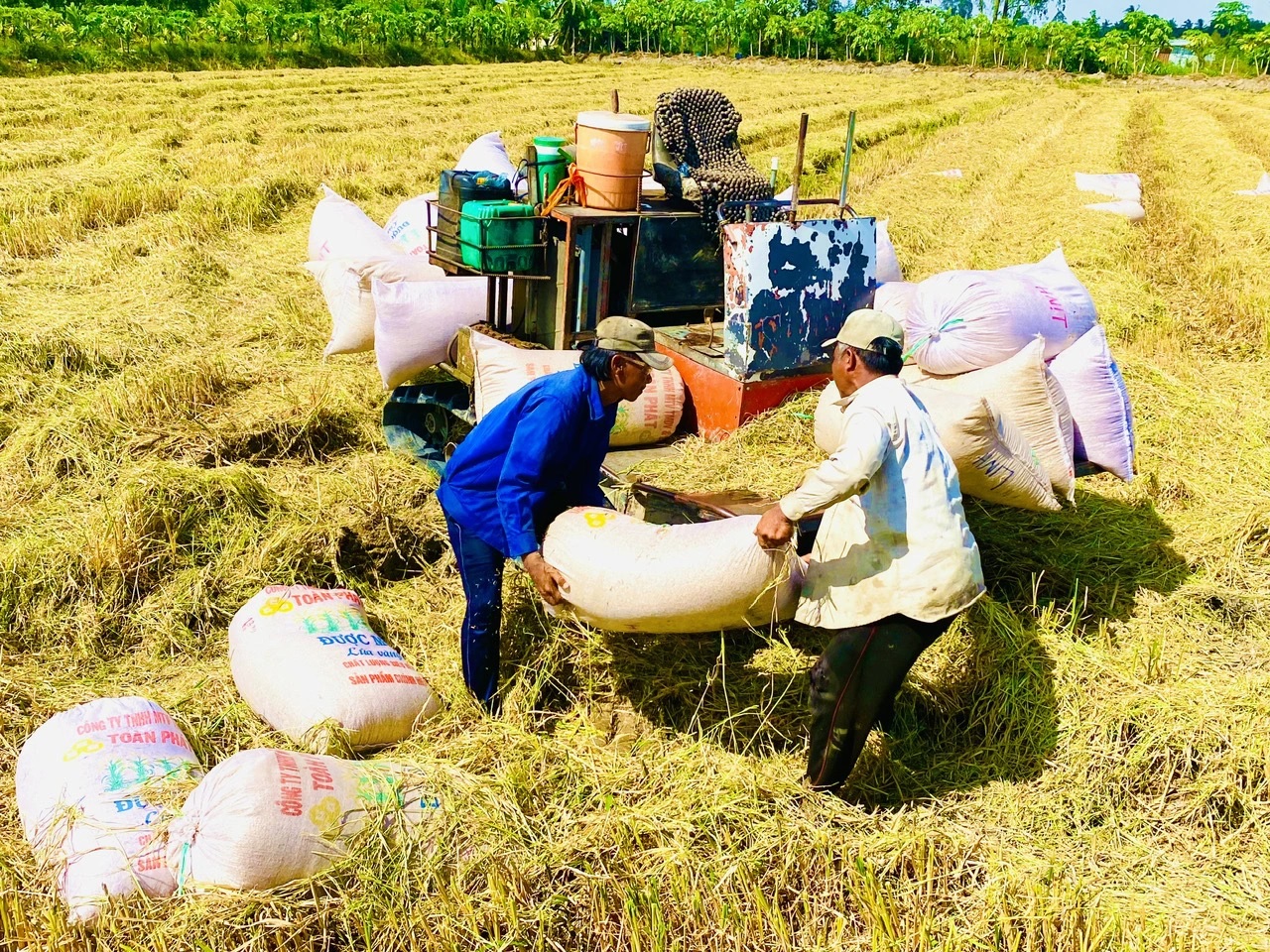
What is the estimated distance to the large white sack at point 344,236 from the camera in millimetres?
6188

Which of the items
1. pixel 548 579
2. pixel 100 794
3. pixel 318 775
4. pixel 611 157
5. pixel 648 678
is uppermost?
pixel 611 157

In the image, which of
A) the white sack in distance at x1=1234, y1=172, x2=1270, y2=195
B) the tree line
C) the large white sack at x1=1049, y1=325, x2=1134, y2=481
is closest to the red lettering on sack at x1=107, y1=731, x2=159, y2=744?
the large white sack at x1=1049, y1=325, x2=1134, y2=481

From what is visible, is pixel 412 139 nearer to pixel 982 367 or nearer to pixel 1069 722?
pixel 982 367

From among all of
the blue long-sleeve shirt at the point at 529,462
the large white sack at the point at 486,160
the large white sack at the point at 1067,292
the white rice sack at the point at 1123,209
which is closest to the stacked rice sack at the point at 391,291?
the large white sack at the point at 486,160

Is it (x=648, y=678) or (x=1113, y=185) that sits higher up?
(x=1113, y=185)

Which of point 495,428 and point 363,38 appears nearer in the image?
point 495,428

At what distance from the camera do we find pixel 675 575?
3.03 meters

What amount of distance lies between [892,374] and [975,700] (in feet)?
4.47

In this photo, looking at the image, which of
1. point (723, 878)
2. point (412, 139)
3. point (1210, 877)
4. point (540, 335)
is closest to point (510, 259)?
point (540, 335)

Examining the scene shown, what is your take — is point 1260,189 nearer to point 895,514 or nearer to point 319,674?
point 895,514

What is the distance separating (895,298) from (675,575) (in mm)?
2605

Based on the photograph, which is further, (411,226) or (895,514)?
(411,226)

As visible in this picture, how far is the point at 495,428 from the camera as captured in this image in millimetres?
3297

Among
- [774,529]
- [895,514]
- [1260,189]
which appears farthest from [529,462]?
[1260,189]
